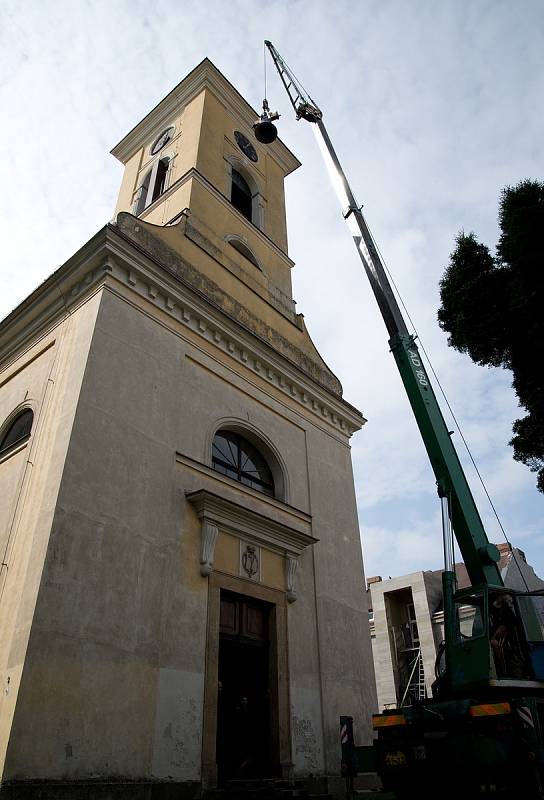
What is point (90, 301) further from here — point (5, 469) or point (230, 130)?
point (230, 130)

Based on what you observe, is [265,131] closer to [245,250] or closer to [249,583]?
[245,250]

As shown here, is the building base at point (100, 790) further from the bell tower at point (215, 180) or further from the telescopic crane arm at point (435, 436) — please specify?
the bell tower at point (215, 180)

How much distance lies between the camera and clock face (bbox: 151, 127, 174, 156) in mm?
20000

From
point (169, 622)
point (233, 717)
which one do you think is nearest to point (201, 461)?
point (169, 622)

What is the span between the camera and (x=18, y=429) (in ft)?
37.8

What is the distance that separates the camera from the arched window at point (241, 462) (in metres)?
12.1

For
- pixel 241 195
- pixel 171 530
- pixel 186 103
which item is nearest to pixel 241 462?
pixel 171 530

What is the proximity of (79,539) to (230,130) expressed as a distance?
51.4 feet

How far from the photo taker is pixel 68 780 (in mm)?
6980

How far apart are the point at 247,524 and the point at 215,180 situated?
36.0 feet

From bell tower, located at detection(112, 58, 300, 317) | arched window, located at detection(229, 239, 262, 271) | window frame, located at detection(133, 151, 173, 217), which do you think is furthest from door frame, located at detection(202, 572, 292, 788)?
window frame, located at detection(133, 151, 173, 217)

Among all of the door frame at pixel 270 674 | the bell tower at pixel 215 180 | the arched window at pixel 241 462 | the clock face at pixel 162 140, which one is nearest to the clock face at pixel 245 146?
the bell tower at pixel 215 180

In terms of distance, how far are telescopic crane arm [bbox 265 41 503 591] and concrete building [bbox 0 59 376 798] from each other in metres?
3.11

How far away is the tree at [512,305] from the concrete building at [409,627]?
15.3 m
